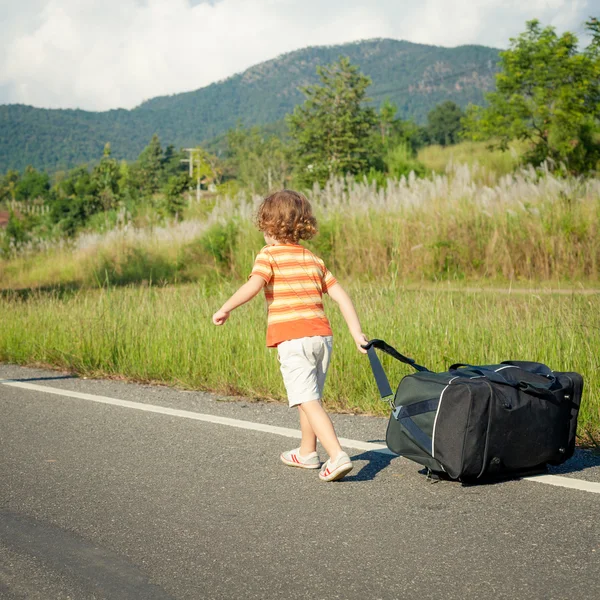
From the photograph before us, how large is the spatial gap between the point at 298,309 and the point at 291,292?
3.9 inches

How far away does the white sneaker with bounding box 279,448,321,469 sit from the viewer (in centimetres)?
457

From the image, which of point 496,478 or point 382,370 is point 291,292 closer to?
point 382,370

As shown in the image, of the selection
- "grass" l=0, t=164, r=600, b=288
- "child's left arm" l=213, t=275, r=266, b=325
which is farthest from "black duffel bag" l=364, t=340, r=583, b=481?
"grass" l=0, t=164, r=600, b=288

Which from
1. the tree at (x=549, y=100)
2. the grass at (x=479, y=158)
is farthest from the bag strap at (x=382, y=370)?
the tree at (x=549, y=100)

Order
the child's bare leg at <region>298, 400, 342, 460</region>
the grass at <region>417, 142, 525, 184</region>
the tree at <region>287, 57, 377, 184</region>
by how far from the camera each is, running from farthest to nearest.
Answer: the tree at <region>287, 57, 377, 184</region> → the grass at <region>417, 142, 525, 184</region> → the child's bare leg at <region>298, 400, 342, 460</region>

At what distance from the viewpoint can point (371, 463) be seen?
15.4ft

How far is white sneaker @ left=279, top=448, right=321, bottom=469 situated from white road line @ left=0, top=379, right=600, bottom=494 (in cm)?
46

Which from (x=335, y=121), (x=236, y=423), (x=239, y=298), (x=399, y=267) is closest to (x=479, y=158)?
(x=335, y=121)

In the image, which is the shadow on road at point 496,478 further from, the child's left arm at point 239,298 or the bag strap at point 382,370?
the child's left arm at point 239,298

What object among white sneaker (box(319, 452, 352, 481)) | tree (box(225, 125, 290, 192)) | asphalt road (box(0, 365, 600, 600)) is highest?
tree (box(225, 125, 290, 192))

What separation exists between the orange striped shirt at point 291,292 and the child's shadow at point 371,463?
77 centimetres

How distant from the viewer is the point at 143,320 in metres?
8.91

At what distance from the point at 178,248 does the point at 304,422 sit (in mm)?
14365

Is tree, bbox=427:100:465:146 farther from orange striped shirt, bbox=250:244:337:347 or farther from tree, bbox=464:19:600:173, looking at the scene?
orange striped shirt, bbox=250:244:337:347
